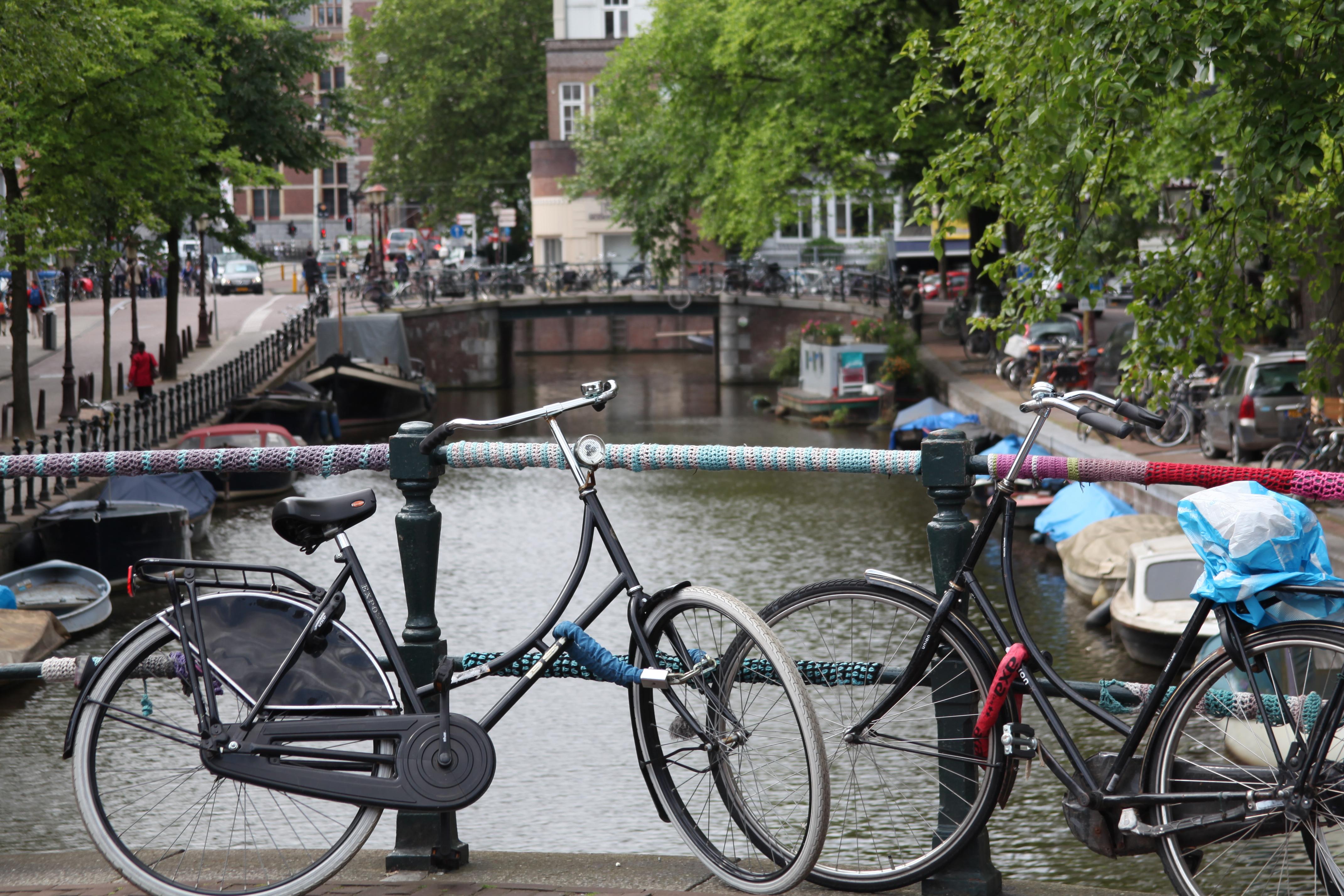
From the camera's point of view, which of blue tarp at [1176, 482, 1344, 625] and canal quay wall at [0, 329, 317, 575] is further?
canal quay wall at [0, 329, 317, 575]

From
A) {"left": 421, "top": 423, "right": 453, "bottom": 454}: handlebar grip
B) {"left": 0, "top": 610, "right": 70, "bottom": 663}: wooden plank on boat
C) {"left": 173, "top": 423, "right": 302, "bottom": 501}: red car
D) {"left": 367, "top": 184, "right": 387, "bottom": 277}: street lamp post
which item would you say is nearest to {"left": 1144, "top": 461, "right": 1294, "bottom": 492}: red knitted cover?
{"left": 421, "top": 423, "right": 453, "bottom": 454}: handlebar grip

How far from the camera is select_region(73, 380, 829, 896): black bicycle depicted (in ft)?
11.7

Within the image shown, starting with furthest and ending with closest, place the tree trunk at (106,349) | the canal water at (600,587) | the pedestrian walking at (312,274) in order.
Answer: the pedestrian walking at (312,274)
the tree trunk at (106,349)
the canal water at (600,587)

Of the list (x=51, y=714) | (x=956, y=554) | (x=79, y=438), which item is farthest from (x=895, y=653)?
(x=79, y=438)

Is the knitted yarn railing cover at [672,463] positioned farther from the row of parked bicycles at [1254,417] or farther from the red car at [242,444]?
the red car at [242,444]

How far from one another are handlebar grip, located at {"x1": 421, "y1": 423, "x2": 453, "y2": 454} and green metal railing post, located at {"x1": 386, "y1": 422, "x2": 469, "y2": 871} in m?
0.02

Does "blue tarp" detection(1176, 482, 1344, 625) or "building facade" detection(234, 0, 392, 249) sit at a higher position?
"building facade" detection(234, 0, 392, 249)

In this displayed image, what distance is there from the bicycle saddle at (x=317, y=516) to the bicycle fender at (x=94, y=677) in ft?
1.21

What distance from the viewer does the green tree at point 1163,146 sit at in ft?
28.7

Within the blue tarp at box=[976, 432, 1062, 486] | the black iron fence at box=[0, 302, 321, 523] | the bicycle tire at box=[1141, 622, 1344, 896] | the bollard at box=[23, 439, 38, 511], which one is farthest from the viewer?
the blue tarp at box=[976, 432, 1062, 486]

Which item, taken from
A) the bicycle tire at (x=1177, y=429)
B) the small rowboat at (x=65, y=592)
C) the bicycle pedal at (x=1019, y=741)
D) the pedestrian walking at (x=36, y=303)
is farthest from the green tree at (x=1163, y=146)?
the pedestrian walking at (x=36, y=303)

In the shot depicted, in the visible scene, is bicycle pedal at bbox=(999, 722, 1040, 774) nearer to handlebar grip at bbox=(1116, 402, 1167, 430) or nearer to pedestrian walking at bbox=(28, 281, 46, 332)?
handlebar grip at bbox=(1116, 402, 1167, 430)

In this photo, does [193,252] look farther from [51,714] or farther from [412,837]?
[412,837]

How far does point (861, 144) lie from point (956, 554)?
3040 centimetres
